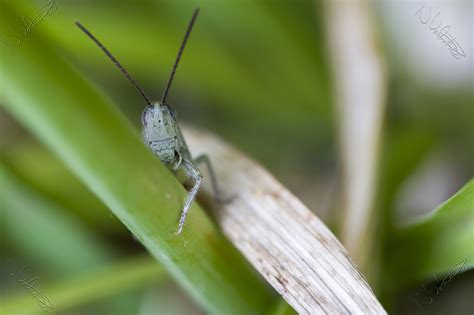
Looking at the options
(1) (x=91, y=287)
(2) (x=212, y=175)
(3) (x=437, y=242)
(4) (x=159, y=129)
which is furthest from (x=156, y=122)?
(3) (x=437, y=242)

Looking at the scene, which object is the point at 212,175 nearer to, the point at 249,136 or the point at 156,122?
the point at 156,122

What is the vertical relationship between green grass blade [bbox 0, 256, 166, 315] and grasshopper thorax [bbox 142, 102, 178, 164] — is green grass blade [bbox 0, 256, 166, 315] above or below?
below

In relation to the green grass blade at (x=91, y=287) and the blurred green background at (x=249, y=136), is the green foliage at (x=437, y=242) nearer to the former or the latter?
the blurred green background at (x=249, y=136)

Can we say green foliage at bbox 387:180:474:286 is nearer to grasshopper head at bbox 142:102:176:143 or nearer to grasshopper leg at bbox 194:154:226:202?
grasshopper leg at bbox 194:154:226:202

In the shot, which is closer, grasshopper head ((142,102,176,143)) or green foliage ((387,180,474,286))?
green foliage ((387,180,474,286))

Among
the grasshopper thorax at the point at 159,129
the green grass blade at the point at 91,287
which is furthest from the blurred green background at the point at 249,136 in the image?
the grasshopper thorax at the point at 159,129

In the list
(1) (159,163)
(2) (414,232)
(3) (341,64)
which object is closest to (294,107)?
(3) (341,64)

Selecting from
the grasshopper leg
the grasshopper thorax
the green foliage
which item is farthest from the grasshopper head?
the green foliage

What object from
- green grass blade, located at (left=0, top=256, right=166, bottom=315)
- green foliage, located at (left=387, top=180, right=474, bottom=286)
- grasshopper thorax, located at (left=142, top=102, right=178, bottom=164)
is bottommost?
green foliage, located at (left=387, top=180, right=474, bottom=286)
